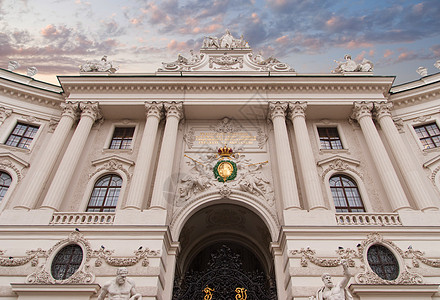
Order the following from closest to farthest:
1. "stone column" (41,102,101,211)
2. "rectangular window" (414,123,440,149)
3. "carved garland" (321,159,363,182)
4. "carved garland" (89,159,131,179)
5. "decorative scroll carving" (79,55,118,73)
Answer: "stone column" (41,102,101,211) < "carved garland" (321,159,363,182) < "carved garland" (89,159,131,179) < "rectangular window" (414,123,440,149) < "decorative scroll carving" (79,55,118,73)

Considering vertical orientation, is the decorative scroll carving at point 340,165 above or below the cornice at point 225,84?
below

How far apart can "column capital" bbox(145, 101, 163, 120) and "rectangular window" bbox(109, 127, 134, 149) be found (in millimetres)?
1990

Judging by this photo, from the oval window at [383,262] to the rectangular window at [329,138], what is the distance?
764 centimetres

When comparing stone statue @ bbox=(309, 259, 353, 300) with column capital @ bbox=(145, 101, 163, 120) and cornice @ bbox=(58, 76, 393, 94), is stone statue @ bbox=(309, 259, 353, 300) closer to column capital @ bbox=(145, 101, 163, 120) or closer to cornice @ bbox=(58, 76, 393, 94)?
cornice @ bbox=(58, 76, 393, 94)

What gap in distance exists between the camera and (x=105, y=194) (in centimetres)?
1811

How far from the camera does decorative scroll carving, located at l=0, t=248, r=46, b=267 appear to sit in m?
13.8

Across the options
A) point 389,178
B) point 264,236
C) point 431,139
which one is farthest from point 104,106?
point 431,139

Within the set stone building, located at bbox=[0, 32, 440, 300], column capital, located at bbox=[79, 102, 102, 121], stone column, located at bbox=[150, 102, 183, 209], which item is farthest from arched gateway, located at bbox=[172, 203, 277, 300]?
column capital, located at bbox=[79, 102, 102, 121]

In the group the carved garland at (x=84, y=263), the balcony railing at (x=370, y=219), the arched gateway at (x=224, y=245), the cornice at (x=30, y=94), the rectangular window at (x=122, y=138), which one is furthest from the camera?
the cornice at (x=30, y=94)

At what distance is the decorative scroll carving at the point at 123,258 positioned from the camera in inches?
542

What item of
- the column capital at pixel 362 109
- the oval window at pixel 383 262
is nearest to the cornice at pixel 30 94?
the column capital at pixel 362 109

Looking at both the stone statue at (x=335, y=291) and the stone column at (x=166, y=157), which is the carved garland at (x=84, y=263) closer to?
the stone column at (x=166, y=157)

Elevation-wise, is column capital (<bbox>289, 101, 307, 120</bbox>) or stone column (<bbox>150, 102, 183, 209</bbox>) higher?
column capital (<bbox>289, 101, 307, 120</bbox>)

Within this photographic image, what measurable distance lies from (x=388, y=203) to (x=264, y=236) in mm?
7247
